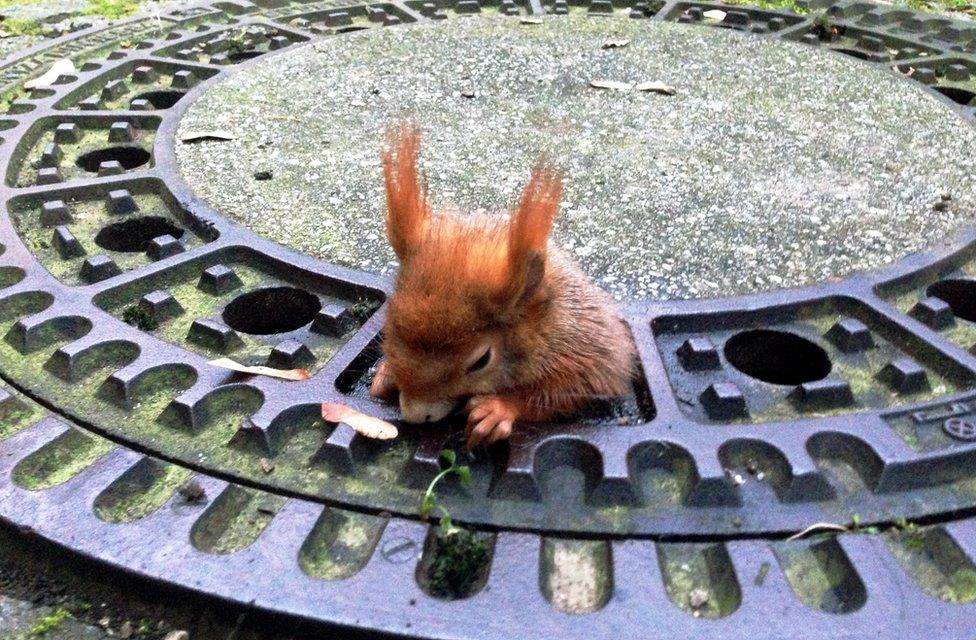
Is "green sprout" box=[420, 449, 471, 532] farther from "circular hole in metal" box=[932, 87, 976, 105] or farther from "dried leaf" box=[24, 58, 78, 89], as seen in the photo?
"circular hole in metal" box=[932, 87, 976, 105]

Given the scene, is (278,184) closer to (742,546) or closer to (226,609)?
(226,609)

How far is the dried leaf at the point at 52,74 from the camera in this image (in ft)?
13.6

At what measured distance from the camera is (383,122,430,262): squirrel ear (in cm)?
201

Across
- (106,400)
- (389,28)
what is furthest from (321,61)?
(106,400)

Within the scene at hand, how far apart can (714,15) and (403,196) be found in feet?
13.4

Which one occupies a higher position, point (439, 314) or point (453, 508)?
point (439, 314)

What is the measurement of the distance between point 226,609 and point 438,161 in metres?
2.22

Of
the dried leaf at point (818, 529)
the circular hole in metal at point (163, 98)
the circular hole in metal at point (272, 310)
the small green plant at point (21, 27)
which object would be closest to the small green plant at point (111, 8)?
the small green plant at point (21, 27)

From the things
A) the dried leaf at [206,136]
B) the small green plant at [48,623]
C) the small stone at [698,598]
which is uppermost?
the dried leaf at [206,136]

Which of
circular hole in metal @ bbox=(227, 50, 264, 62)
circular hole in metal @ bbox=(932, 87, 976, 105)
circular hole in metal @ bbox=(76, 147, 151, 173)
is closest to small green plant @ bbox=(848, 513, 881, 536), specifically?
circular hole in metal @ bbox=(76, 147, 151, 173)

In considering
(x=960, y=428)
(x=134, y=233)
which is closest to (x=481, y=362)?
(x=960, y=428)

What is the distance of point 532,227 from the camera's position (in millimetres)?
1875

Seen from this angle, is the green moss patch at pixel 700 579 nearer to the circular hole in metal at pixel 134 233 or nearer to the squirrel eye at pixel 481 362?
the squirrel eye at pixel 481 362

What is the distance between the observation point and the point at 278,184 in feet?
10.6
